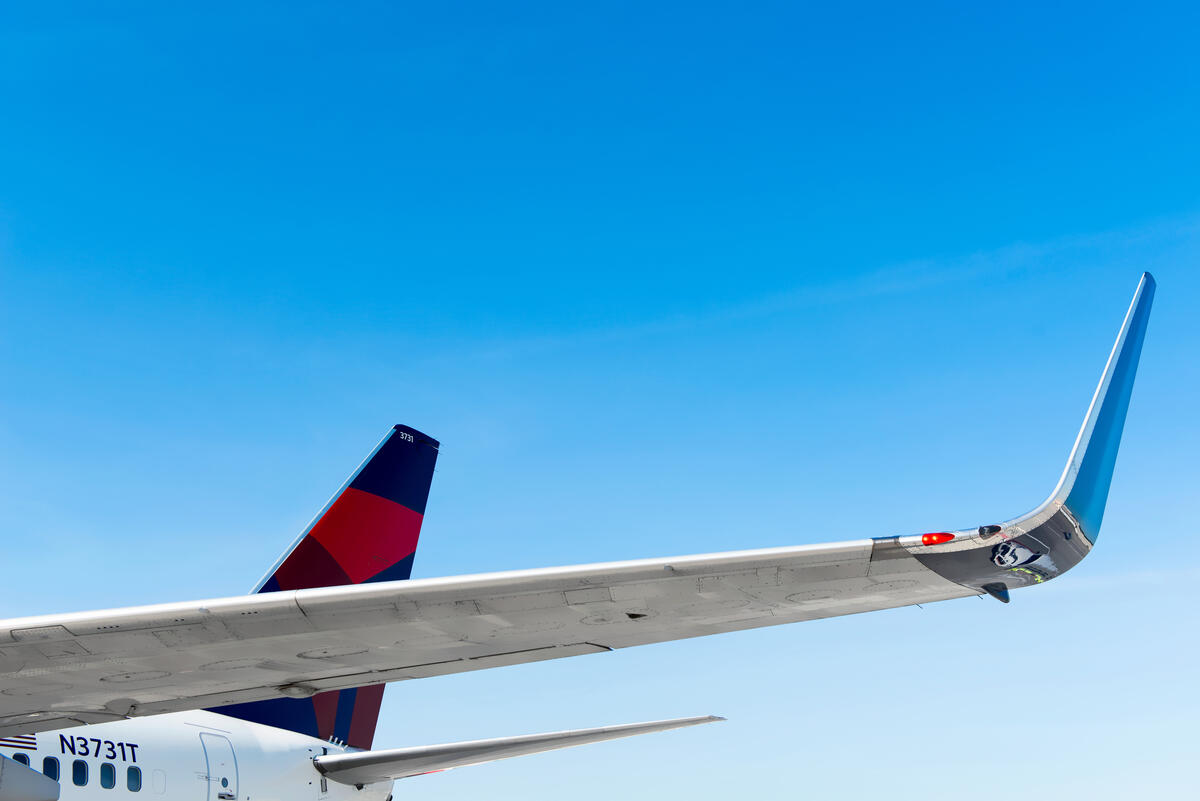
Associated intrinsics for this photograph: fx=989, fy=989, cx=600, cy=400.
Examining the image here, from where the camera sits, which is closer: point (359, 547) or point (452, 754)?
point (452, 754)

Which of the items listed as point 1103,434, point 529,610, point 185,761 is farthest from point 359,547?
point 1103,434

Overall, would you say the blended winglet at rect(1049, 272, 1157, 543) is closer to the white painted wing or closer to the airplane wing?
the airplane wing

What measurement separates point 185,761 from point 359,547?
5546 millimetres

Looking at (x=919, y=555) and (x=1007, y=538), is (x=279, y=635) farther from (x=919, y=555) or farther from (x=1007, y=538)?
(x=1007, y=538)

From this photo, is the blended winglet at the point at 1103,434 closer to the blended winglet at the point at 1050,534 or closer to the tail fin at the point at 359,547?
the blended winglet at the point at 1050,534

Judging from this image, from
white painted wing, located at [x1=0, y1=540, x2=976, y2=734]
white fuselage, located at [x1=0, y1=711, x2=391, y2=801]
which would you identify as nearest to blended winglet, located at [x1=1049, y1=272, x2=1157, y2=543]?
white painted wing, located at [x1=0, y1=540, x2=976, y2=734]

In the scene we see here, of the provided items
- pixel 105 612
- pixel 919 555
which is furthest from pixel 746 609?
pixel 105 612

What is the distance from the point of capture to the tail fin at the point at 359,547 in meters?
16.0

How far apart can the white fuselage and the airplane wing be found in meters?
3.14

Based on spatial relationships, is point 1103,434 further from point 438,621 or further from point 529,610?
point 438,621

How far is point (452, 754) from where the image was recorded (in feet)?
45.7

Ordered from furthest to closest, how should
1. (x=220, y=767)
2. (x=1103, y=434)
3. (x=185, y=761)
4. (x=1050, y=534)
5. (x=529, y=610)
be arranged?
(x=220, y=767) < (x=185, y=761) < (x=529, y=610) < (x=1103, y=434) < (x=1050, y=534)

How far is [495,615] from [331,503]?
11.8 m

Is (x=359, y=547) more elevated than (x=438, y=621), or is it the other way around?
(x=359, y=547)
